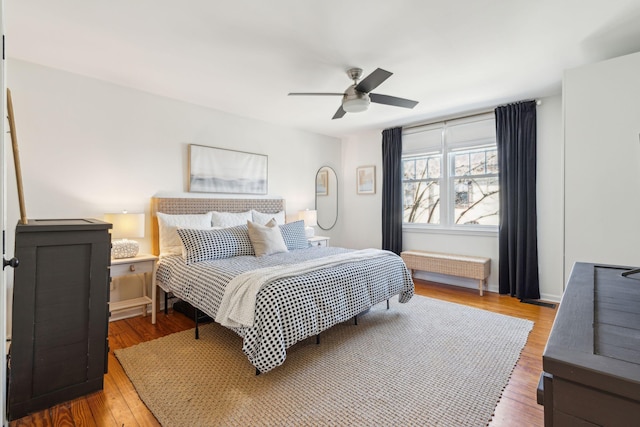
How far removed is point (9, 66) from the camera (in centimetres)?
273

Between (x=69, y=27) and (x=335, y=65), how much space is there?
2071 mm

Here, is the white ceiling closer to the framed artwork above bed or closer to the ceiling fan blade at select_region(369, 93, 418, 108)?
the ceiling fan blade at select_region(369, 93, 418, 108)

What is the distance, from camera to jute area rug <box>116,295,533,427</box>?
68.2 inches

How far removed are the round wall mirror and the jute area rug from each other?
2884 mm

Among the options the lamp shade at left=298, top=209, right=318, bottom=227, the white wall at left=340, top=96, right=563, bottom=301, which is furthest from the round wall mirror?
the lamp shade at left=298, top=209, right=318, bottom=227

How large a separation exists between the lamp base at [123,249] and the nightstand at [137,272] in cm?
4

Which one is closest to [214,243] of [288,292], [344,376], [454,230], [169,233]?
[169,233]

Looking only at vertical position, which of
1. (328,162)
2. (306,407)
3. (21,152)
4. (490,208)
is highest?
(328,162)

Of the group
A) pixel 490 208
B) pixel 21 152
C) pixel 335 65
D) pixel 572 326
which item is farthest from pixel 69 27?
pixel 490 208

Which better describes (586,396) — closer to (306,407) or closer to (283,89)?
(306,407)

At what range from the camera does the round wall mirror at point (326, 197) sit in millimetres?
5637

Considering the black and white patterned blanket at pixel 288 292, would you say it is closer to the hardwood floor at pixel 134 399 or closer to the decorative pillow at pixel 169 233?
the decorative pillow at pixel 169 233

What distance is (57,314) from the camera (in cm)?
180

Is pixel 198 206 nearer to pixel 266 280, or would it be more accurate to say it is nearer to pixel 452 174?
pixel 266 280
